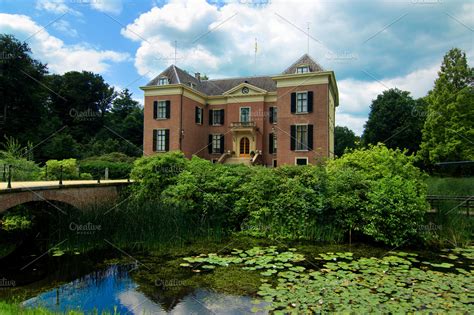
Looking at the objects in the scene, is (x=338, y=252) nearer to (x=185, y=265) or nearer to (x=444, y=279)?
(x=444, y=279)

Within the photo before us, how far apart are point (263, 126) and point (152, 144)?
9.43 m

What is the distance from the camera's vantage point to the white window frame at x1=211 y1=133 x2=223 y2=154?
26575 mm

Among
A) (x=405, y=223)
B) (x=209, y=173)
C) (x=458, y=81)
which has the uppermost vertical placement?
(x=458, y=81)

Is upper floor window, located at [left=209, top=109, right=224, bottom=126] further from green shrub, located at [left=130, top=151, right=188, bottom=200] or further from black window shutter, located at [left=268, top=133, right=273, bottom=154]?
green shrub, located at [left=130, top=151, right=188, bottom=200]

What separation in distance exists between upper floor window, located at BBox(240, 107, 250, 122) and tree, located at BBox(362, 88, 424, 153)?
1759cm

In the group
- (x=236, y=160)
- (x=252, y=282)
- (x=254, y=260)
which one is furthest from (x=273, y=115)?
(x=252, y=282)

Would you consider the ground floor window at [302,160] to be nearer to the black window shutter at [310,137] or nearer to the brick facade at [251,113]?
the brick facade at [251,113]

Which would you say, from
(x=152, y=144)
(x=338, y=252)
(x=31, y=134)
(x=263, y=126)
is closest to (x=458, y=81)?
(x=263, y=126)

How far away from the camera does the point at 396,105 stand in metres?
34.8

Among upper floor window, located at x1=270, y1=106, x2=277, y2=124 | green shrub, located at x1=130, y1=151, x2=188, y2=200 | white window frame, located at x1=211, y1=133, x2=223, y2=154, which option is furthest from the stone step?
green shrub, located at x1=130, y1=151, x2=188, y2=200

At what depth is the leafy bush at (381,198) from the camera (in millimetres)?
8477

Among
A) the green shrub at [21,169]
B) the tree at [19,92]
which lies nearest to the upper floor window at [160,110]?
the green shrub at [21,169]

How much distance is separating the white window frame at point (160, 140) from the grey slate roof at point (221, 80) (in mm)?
4206

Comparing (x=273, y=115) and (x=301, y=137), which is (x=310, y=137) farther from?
(x=273, y=115)
